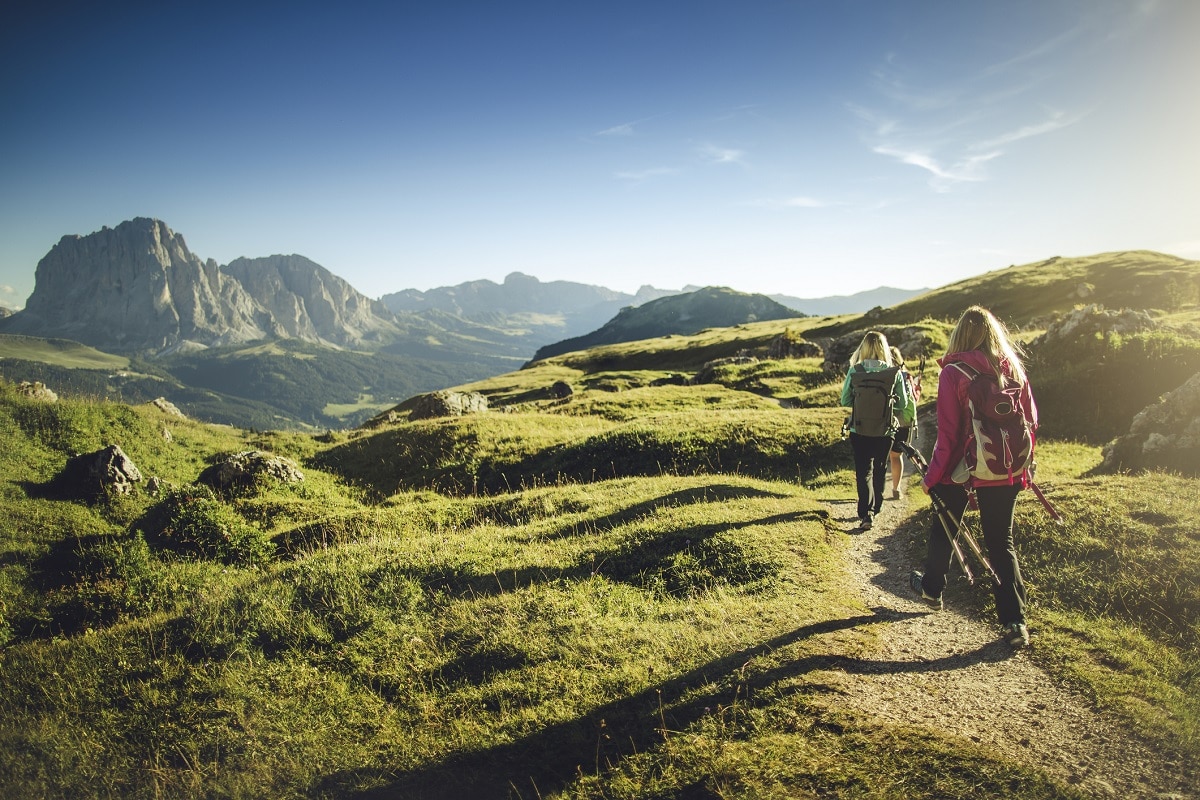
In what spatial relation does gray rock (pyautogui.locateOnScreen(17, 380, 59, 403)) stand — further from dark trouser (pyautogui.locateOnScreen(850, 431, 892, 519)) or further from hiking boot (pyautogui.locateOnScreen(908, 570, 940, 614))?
hiking boot (pyautogui.locateOnScreen(908, 570, 940, 614))

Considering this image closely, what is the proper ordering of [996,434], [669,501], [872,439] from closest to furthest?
1. [996,434]
2. [872,439]
3. [669,501]

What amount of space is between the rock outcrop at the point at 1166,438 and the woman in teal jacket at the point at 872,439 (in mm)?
7983

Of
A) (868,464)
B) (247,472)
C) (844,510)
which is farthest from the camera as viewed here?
(247,472)

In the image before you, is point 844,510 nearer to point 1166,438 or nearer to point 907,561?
point 907,561

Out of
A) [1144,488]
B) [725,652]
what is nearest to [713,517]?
[725,652]

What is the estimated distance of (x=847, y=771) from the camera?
5816mm

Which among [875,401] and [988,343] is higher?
[988,343]

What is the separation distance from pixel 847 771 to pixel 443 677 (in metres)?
5.58

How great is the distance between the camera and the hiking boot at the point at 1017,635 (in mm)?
8367

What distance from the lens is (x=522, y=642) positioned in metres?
8.66

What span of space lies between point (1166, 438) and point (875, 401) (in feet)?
33.4

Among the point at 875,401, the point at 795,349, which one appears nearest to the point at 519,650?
the point at 875,401

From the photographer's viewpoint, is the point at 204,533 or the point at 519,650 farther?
the point at 204,533

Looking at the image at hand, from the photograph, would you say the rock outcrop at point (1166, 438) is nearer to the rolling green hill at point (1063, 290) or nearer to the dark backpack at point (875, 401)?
the dark backpack at point (875, 401)
